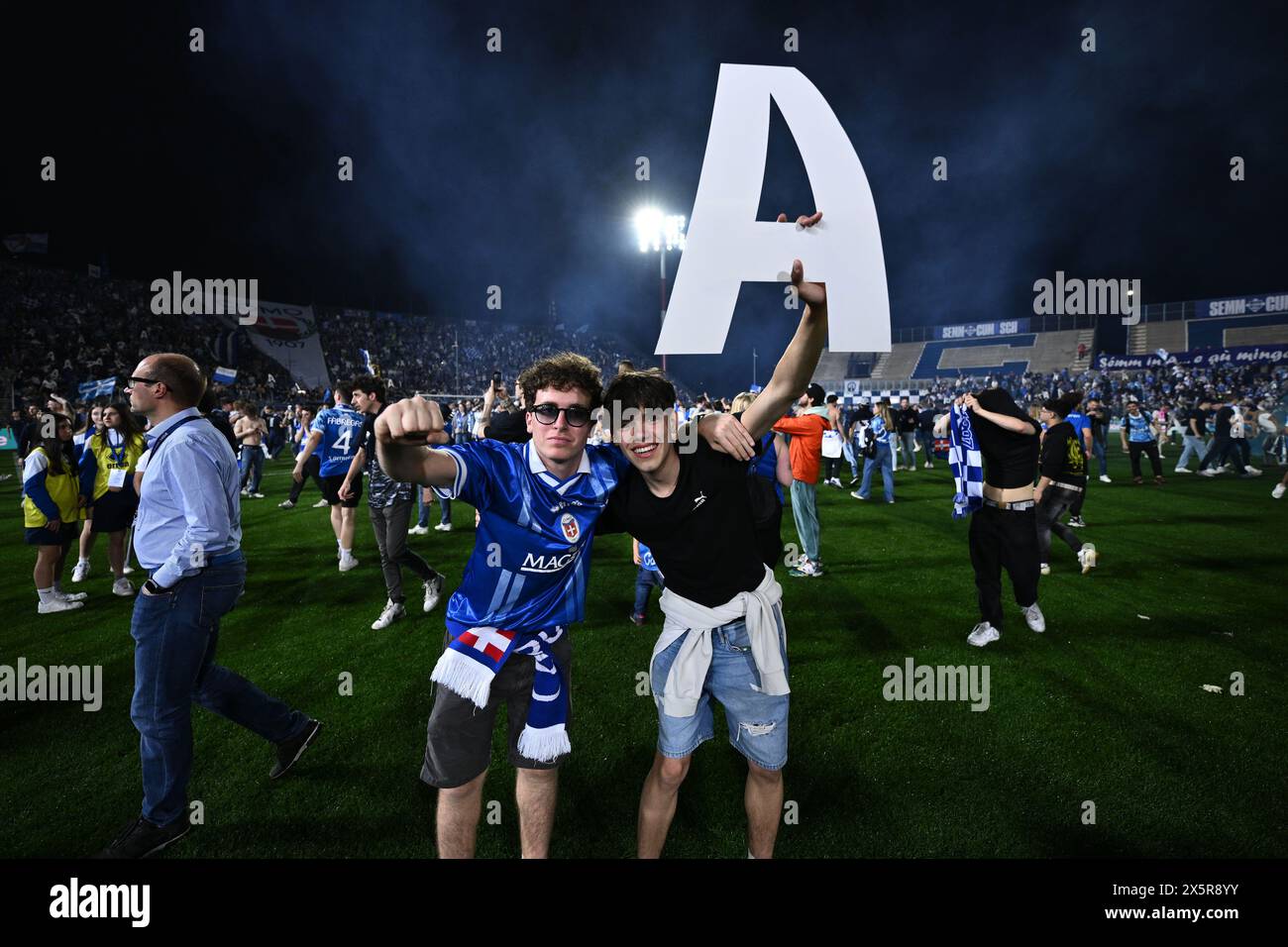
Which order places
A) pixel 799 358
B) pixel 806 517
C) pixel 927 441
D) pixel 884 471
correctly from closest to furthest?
pixel 799 358 < pixel 806 517 < pixel 884 471 < pixel 927 441

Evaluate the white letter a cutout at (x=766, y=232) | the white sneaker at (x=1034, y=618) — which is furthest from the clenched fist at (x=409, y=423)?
the white sneaker at (x=1034, y=618)

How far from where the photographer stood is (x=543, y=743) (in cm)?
227

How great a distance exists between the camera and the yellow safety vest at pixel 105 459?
6164 millimetres

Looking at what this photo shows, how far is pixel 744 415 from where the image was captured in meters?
2.27

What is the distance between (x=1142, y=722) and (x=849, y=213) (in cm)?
382

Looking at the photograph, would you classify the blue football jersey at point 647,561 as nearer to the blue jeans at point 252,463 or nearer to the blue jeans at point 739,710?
the blue jeans at point 739,710

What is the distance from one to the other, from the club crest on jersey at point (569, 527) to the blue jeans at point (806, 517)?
16.4 feet

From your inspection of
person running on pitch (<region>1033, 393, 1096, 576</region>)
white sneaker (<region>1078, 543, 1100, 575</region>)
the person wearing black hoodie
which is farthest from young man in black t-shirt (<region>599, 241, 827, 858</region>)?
white sneaker (<region>1078, 543, 1100, 575</region>)

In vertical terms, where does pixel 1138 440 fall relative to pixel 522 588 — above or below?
above

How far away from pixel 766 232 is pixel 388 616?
4945 millimetres

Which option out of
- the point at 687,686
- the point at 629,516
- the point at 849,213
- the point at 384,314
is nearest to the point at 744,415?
the point at 629,516

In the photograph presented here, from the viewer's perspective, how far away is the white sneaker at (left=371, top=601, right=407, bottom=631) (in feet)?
17.6

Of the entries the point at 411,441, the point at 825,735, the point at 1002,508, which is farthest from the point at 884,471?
the point at 411,441

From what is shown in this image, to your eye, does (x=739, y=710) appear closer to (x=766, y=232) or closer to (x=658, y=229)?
(x=766, y=232)
